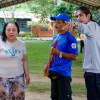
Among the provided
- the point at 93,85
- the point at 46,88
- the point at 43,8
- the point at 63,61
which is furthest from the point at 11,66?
the point at 43,8

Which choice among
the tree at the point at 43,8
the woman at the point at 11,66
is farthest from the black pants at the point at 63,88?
the tree at the point at 43,8

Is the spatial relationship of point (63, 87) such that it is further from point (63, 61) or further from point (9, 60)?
point (9, 60)

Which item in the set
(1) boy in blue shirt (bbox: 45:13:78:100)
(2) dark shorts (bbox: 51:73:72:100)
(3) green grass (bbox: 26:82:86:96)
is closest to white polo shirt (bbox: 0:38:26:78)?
(1) boy in blue shirt (bbox: 45:13:78:100)

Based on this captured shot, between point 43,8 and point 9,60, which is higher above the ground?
point 43,8

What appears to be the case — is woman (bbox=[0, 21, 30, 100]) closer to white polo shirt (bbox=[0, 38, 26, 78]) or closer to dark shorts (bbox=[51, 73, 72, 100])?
white polo shirt (bbox=[0, 38, 26, 78])

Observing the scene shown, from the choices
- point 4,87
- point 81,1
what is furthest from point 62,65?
point 81,1

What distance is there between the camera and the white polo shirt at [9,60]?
359 cm

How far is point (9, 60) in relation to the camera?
3.60 m

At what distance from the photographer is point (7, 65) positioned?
359cm

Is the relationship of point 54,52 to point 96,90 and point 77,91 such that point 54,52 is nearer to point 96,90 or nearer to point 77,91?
point 96,90

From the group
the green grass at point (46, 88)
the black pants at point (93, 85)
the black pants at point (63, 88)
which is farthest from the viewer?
the green grass at point (46, 88)

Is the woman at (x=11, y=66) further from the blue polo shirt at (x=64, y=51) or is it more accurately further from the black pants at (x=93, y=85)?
the black pants at (x=93, y=85)

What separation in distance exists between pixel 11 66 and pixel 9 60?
0.32 ft

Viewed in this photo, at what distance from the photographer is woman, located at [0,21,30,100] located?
3.59m
